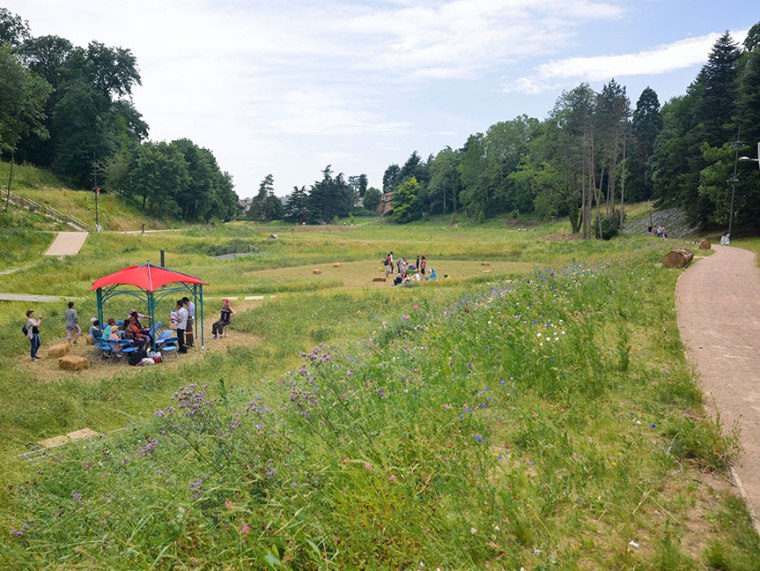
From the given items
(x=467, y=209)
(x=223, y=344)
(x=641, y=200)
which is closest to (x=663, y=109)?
(x=641, y=200)

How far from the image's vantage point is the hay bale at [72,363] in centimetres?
1265

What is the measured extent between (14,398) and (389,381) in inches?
343

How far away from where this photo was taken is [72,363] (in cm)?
1264

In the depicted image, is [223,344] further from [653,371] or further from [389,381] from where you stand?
[653,371]

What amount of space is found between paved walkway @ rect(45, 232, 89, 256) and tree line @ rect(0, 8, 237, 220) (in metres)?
22.2

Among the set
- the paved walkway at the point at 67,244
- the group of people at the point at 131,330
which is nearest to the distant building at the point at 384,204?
the paved walkway at the point at 67,244

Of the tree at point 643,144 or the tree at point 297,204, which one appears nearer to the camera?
the tree at point 643,144

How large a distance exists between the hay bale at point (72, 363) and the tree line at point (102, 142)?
186 ft

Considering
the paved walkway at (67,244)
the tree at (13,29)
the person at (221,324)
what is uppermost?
the tree at (13,29)

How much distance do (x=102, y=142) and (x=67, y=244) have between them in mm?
41989

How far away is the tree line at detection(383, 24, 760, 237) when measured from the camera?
1560 inches

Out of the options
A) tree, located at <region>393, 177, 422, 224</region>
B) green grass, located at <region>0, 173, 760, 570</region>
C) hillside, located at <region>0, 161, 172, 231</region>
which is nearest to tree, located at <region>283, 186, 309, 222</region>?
tree, located at <region>393, 177, 422, 224</region>

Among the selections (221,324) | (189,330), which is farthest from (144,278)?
(221,324)

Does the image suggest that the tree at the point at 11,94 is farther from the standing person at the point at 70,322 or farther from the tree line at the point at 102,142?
the standing person at the point at 70,322
